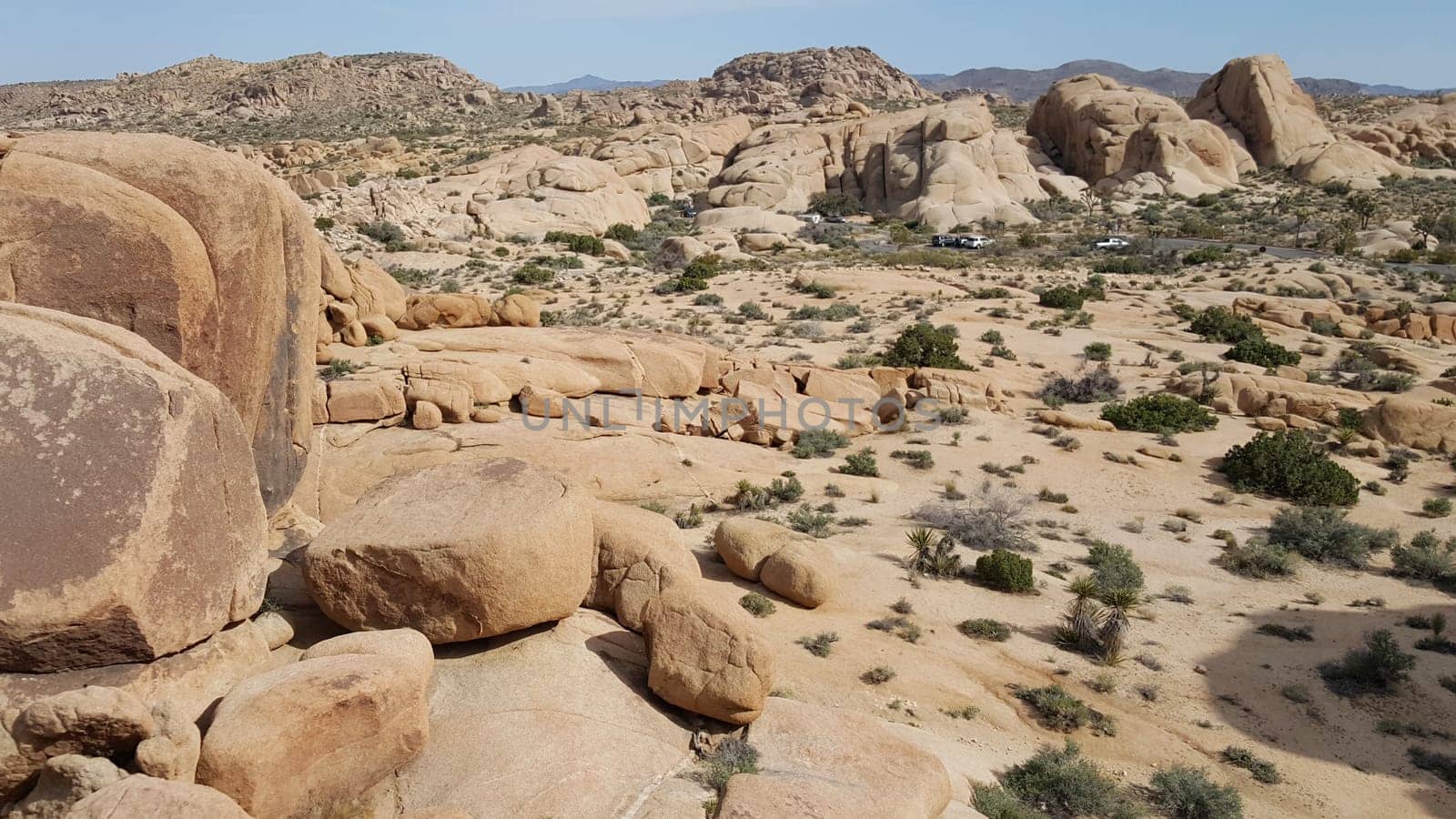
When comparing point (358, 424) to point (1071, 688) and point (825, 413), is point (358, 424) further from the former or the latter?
point (1071, 688)

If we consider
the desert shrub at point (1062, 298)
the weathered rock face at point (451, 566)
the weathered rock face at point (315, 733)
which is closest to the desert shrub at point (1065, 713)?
the weathered rock face at point (451, 566)

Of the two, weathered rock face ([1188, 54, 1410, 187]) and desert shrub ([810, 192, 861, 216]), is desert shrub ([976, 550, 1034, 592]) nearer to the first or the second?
desert shrub ([810, 192, 861, 216])

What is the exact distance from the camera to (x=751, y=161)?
227 feet

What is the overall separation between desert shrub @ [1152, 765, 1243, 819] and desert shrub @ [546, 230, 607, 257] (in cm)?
3971

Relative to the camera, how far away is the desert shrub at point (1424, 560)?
14195mm

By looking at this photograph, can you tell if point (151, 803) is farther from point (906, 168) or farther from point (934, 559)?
point (906, 168)

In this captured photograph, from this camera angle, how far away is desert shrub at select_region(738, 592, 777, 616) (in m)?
11.8

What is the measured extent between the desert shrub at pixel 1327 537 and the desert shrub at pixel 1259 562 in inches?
26.1

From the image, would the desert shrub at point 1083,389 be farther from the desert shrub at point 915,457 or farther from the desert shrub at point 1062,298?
the desert shrub at point 1062,298

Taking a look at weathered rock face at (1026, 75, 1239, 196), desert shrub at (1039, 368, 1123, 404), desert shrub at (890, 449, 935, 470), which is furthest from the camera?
weathered rock face at (1026, 75, 1239, 196)

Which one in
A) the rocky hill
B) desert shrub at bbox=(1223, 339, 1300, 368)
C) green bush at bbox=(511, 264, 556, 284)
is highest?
the rocky hill

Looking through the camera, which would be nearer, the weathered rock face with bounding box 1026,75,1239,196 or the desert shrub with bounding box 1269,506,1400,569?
the desert shrub with bounding box 1269,506,1400,569

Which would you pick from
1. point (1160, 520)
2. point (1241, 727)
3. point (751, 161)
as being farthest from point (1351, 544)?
point (751, 161)

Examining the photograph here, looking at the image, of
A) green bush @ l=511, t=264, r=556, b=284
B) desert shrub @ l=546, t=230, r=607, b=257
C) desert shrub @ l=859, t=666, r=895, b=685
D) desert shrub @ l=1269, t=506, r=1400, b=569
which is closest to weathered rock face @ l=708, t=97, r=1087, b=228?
desert shrub @ l=546, t=230, r=607, b=257
